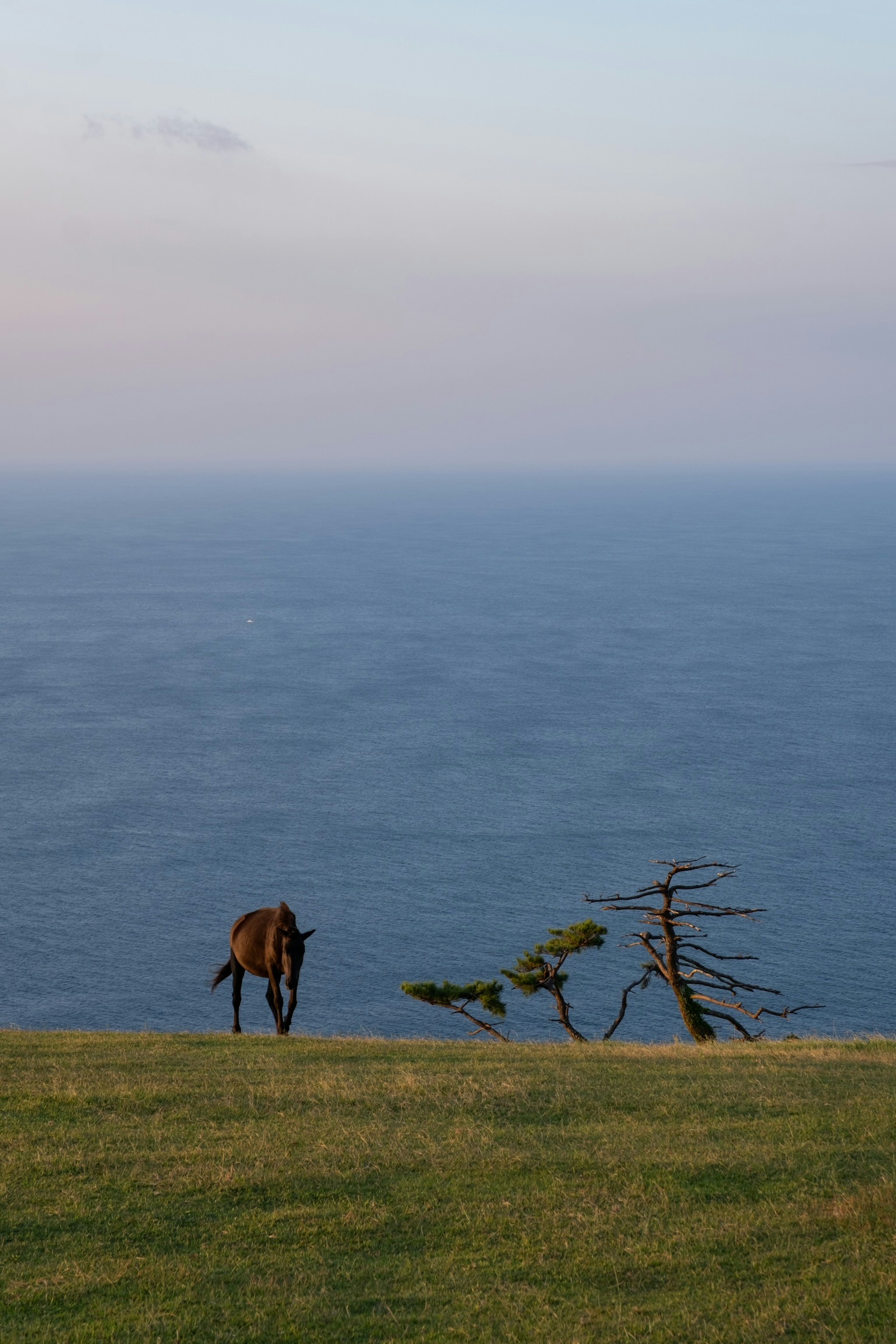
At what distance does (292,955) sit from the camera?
19.2 metres

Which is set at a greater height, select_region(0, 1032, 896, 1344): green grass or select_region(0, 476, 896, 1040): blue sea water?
select_region(0, 1032, 896, 1344): green grass

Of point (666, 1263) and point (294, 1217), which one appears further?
point (294, 1217)

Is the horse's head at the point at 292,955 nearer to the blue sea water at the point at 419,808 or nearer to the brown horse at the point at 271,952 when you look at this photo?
the brown horse at the point at 271,952

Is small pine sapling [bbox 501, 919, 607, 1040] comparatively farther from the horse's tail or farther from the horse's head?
the horse's head

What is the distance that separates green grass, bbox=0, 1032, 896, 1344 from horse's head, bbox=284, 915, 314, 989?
10.8 ft

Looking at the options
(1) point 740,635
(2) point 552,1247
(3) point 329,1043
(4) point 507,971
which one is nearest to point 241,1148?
(2) point 552,1247

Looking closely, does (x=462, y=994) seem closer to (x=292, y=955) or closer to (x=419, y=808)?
(x=292, y=955)

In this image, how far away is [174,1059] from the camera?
53.6 feet

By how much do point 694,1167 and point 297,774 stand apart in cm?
9928

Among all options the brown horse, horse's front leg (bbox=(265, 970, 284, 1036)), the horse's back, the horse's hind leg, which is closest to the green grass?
the brown horse

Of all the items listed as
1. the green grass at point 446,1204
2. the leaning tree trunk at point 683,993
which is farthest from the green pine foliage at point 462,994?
the green grass at point 446,1204

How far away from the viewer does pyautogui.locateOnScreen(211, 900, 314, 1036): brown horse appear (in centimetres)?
1925

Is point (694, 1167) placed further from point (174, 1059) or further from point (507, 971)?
point (507, 971)

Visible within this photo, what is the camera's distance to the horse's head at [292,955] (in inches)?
754
